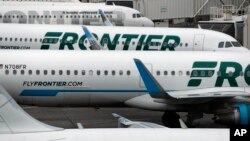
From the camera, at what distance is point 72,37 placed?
31594 millimetres

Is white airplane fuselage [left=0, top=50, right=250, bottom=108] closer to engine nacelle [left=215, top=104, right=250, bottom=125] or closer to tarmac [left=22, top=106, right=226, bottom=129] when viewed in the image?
tarmac [left=22, top=106, right=226, bottom=129]

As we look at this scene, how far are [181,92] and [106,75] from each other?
282 centimetres

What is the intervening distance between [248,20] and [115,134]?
108ft

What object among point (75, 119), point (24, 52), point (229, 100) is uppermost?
point (24, 52)

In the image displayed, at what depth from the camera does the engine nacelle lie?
15663mm

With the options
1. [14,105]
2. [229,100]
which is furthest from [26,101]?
[14,105]

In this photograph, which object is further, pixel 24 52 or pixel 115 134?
pixel 24 52

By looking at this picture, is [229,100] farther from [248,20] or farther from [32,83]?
[248,20]

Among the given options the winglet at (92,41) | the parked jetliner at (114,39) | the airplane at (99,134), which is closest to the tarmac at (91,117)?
the winglet at (92,41)

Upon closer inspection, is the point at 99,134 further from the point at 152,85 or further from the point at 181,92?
the point at 181,92

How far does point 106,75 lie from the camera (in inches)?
816

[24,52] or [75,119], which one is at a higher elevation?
[24,52]

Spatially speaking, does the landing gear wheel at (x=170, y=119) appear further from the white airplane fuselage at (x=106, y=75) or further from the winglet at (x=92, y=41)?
the winglet at (x=92, y=41)

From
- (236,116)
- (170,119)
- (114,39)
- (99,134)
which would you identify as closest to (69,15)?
(114,39)
